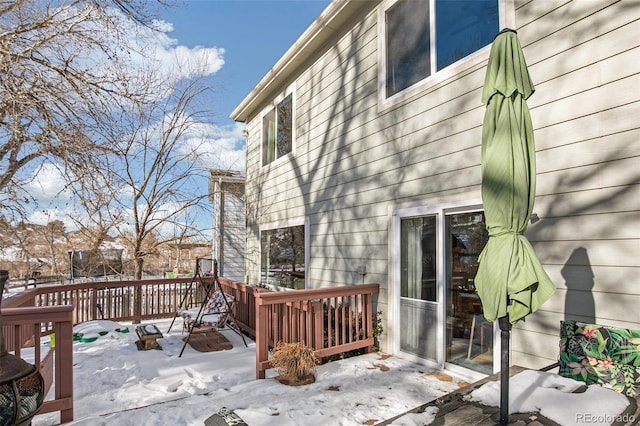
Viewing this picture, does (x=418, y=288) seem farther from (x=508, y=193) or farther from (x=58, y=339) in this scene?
(x=58, y=339)

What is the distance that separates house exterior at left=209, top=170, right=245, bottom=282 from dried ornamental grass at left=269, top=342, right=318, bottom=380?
8350 mm

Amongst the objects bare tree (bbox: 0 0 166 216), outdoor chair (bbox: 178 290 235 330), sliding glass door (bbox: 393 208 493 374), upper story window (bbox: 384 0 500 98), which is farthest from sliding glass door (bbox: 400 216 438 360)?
bare tree (bbox: 0 0 166 216)

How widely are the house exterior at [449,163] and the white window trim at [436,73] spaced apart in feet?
0.05

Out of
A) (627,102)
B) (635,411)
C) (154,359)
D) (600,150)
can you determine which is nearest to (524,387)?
(635,411)

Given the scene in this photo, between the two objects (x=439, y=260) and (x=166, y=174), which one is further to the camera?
(x=166, y=174)

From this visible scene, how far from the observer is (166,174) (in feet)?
31.0

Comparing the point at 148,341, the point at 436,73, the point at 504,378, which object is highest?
the point at 436,73

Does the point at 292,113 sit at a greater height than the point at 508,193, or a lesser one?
greater

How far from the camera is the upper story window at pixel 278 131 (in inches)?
289

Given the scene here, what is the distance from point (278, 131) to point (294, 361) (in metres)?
5.30

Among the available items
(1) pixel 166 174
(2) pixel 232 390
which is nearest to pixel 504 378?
(2) pixel 232 390

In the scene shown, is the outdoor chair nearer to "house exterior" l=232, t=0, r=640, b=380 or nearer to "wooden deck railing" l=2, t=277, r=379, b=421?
"wooden deck railing" l=2, t=277, r=379, b=421

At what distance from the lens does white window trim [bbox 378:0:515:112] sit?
334 cm

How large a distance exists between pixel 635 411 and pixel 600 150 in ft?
5.62
